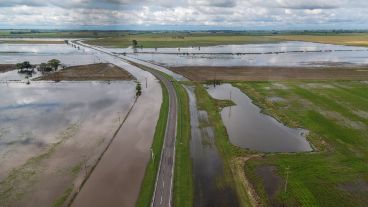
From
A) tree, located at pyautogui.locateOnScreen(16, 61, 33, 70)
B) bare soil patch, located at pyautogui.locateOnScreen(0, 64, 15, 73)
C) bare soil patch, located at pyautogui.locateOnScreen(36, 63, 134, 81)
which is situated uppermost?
tree, located at pyautogui.locateOnScreen(16, 61, 33, 70)

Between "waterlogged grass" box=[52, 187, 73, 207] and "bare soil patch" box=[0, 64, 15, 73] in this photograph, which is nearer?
"waterlogged grass" box=[52, 187, 73, 207]

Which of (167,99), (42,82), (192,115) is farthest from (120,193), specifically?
(42,82)

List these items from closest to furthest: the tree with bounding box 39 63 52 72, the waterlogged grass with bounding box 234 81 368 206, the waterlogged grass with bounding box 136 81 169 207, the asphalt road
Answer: the asphalt road → the waterlogged grass with bounding box 136 81 169 207 → the waterlogged grass with bounding box 234 81 368 206 → the tree with bounding box 39 63 52 72

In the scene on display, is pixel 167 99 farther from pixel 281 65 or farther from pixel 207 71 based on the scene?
pixel 281 65

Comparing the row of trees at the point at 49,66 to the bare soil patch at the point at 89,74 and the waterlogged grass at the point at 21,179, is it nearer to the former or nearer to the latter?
the bare soil patch at the point at 89,74

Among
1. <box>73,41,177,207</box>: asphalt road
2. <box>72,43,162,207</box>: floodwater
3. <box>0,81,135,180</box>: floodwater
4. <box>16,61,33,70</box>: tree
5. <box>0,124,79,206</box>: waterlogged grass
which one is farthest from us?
<box>16,61,33,70</box>: tree

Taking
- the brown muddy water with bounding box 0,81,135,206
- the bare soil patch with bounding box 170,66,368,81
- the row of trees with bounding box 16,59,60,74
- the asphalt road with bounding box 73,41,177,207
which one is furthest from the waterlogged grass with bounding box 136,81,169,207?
the row of trees with bounding box 16,59,60,74

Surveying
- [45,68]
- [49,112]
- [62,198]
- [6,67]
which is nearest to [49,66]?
[45,68]

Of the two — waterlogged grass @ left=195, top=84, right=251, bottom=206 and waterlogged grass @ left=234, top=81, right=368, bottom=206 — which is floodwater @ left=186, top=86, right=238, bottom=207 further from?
waterlogged grass @ left=234, top=81, right=368, bottom=206
